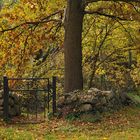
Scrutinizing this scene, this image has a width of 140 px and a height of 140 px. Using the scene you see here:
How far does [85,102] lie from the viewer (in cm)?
1330

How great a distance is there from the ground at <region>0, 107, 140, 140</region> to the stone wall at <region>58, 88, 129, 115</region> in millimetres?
387

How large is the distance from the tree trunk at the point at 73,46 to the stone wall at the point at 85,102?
1.18 metres

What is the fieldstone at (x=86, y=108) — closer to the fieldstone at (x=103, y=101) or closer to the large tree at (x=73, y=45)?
the fieldstone at (x=103, y=101)

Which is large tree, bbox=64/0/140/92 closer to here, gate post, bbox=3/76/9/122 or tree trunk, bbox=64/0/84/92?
tree trunk, bbox=64/0/84/92

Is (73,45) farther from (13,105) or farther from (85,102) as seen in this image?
(13,105)

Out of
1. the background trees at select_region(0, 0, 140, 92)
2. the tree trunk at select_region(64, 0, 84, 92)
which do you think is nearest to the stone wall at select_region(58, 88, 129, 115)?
the tree trunk at select_region(64, 0, 84, 92)

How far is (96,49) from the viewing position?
71.6ft

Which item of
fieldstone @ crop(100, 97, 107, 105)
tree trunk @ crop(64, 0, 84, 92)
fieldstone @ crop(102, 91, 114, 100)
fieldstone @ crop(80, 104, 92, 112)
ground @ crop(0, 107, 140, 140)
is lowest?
ground @ crop(0, 107, 140, 140)

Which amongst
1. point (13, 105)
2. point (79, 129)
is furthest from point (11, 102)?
point (79, 129)

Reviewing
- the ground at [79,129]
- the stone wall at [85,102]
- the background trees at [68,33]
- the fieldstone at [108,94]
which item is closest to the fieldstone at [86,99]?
the stone wall at [85,102]

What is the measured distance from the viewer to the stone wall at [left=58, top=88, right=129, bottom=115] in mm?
13281

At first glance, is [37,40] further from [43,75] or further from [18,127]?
[18,127]

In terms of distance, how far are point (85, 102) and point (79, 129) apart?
1873 mm

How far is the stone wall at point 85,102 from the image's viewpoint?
43.6 feet
